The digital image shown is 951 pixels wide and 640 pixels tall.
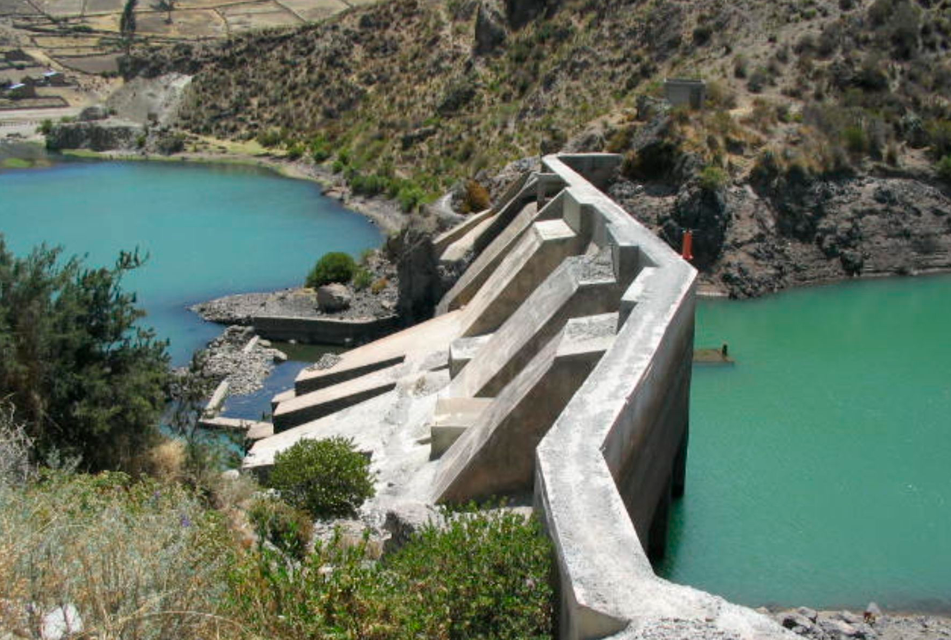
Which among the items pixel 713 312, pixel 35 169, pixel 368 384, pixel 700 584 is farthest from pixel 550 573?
pixel 35 169

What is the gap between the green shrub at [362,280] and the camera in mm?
34062

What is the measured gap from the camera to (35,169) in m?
69.1

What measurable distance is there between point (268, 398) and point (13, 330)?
12.7m

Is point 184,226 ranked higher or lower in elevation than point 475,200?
lower

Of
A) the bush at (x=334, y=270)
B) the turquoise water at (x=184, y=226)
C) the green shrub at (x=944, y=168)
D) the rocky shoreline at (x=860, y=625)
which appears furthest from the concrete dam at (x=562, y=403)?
the green shrub at (x=944, y=168)

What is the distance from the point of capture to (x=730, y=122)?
34.9m

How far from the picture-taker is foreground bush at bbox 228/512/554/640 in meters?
7.66

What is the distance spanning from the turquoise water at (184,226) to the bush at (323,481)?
16380 mm

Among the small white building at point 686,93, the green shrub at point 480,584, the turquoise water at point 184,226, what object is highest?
the small white building at point 686,93

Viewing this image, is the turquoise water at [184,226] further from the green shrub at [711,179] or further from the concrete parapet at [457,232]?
the green shrub at [711,179]

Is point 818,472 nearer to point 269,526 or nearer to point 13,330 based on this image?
point 269,526

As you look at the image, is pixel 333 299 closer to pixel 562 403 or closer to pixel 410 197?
pixel 410 197

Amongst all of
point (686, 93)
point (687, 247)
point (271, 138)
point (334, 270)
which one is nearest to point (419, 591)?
point (687, 247)

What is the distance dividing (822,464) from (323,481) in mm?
9195
